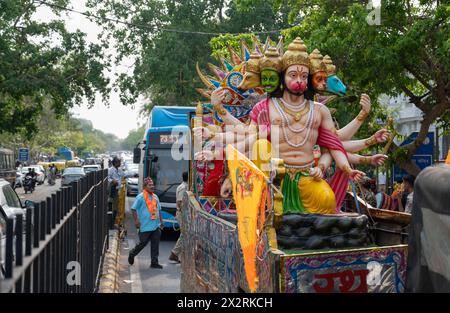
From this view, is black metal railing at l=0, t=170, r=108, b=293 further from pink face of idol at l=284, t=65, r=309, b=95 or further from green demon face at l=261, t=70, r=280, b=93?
pink face of idol at l=284, t=65, r=309, b=95

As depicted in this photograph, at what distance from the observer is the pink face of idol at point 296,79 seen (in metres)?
6.28

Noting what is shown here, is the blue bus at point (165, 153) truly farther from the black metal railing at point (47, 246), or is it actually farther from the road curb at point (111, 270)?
the black metal railing at point (47, 246)

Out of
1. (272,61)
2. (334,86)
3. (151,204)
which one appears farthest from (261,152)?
(151,204)

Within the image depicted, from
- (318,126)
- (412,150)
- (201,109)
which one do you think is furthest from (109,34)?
(318,126)

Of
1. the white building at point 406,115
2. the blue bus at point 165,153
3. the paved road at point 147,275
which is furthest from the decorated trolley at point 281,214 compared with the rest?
the white building at point 406,115

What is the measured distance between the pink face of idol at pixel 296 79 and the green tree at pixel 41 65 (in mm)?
21010

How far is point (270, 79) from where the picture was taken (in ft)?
21.1

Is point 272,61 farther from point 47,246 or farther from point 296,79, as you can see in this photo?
point 47,246

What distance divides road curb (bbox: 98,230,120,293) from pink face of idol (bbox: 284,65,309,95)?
4.33 meters

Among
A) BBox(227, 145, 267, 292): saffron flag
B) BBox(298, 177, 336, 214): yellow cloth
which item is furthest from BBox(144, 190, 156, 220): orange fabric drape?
BBox(227, 145, 267, 292): saffron flag

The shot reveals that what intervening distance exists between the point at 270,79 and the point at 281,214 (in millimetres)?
2395

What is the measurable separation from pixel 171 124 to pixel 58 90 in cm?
1113

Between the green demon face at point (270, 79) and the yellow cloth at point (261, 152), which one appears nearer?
the yellow cloth at point (261, 152)
